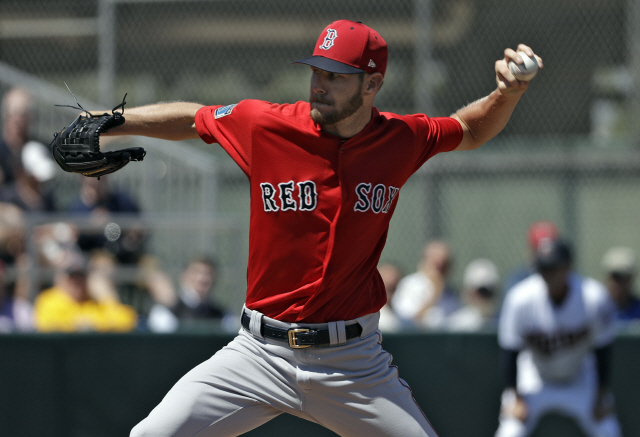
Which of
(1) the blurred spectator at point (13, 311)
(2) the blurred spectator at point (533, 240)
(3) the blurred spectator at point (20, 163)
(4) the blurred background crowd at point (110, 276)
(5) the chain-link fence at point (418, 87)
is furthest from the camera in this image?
(5) the chain-link fence at point (418, 87)

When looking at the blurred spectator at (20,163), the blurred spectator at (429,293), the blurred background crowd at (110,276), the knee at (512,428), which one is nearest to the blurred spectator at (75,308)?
the blurred background crowd at (110,276)

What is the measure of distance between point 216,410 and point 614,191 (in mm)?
6339

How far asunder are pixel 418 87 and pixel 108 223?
3358 mm

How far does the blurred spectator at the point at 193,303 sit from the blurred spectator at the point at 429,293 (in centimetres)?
173

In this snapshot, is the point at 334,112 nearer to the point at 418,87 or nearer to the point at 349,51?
the point at 349,51

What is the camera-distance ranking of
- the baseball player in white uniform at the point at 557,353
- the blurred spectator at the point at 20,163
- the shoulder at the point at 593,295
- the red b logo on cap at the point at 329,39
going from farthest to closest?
the blurred spectator at the point at 20,163
the shoulder at the point at 593,295
the baseball player in white uniform at the point at 557,353
the red b logo on cap at the point at 329,39

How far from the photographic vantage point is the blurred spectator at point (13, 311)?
636 cm

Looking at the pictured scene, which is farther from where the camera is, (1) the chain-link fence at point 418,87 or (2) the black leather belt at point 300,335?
(1) the chain-link fence at point 418,87

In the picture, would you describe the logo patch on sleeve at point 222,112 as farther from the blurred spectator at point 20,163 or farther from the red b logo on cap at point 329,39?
the blurred spectator at point 20,163

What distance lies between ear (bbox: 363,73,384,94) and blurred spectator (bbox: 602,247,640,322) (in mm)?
4813

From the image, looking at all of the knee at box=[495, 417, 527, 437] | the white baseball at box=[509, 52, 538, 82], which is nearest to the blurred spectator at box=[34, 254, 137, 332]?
the knee at box=[495, 417, 527, 437]

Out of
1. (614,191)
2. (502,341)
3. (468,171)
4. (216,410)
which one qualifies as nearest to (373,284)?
(216,410)

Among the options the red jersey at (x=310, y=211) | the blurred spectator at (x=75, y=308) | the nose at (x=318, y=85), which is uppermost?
the nose at (x=318, y=85)

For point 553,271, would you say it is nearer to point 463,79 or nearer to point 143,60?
point 463,79
